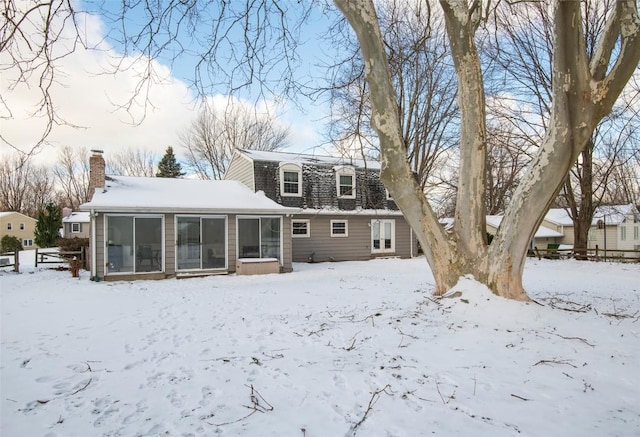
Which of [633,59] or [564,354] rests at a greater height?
[633,59]

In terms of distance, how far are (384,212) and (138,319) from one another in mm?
14789

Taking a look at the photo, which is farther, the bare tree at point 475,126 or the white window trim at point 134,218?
the white window trim at point 134,218

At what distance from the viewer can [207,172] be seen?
107ft

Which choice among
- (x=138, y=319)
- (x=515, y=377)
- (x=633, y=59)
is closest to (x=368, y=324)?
(x=515, y=377)

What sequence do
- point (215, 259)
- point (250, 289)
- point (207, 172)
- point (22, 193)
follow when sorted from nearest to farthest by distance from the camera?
point (250, 289), point (215, 259), point (207, 172), point (22, 193)

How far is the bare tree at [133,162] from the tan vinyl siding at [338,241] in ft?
83.0

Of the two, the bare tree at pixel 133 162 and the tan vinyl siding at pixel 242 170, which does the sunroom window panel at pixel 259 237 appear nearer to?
the tan vinyl siding at pixel 242 170

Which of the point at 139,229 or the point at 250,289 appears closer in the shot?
the point at 250,289

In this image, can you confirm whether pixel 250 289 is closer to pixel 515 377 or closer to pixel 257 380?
pixel 257 380

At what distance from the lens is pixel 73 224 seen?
120 feet

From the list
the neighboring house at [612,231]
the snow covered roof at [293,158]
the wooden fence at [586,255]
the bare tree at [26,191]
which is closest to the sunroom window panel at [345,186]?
the snow covered roof at [293,158]

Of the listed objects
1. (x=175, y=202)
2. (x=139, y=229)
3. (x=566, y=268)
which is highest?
(x=175, y=202)

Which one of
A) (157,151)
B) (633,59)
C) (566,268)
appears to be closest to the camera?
(633,59)

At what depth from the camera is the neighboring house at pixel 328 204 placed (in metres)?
18.3
